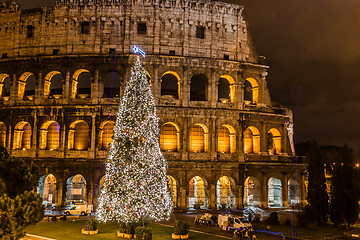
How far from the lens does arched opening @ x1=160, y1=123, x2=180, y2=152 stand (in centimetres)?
3188

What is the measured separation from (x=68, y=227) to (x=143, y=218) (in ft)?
19.8

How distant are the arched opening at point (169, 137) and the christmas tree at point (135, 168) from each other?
12.1 m

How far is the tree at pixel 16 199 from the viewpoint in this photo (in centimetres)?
1081

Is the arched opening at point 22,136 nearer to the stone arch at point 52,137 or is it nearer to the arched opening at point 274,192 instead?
the stone arch at point 52,137

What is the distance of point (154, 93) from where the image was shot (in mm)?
31016

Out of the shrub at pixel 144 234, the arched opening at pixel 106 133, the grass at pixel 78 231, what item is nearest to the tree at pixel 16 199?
the shrub at pixel 144 234

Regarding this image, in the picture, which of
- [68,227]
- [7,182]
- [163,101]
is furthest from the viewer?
[163,101]

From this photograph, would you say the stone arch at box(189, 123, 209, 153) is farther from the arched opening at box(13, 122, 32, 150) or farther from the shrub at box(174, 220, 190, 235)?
the arched opening at box(13, 122, 32, 150)

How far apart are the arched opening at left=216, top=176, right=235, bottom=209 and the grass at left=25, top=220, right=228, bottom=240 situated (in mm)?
11329

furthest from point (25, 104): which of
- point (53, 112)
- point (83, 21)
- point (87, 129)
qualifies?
point (83, 21)

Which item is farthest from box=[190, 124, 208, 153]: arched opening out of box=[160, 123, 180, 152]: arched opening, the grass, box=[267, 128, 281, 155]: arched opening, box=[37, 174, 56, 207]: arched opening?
box=[37, 174, 56, 207]: arched opening

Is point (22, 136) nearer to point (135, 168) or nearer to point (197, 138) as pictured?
point (197, 138)

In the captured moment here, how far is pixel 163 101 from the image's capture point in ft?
102

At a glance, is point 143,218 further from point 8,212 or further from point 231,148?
point 231,148
